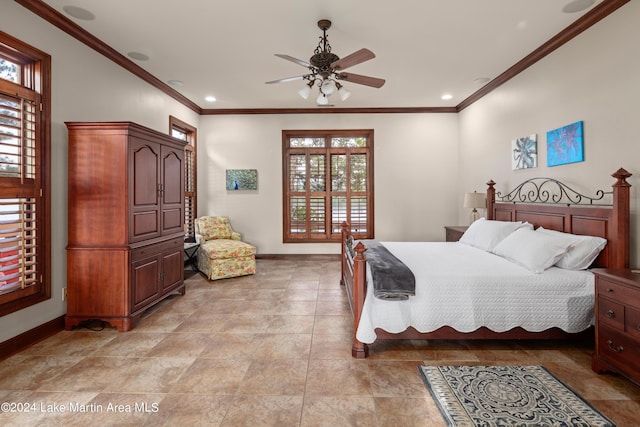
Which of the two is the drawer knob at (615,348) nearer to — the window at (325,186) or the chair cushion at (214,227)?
the window at (325,186)

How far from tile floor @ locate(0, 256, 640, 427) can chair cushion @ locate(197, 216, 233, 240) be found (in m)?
2.24

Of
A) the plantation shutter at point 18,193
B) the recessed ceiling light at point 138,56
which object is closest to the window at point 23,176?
the plantation shutter at point 18,193

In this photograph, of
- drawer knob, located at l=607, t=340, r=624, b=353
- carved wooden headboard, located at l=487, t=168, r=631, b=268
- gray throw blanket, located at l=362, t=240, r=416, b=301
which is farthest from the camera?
carved wooden headboard, located at l=487, t=168, r=631, b=268

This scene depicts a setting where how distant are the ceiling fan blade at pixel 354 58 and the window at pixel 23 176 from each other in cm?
263

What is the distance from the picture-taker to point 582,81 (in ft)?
10.2

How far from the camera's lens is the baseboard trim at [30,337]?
8.34ft

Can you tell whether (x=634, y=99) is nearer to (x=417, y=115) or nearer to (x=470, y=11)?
(x=470, y=11)

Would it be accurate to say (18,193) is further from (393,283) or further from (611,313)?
(611,313)

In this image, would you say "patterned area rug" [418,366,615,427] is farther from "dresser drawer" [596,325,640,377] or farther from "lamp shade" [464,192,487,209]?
"lamp shade" [464,192,487,209]

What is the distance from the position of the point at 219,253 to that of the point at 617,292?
448 centimetres

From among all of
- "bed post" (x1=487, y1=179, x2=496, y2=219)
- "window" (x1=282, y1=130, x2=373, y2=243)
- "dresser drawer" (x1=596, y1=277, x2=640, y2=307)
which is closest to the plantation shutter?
"window" (x1=282, y1=130, x2=373, y2=243)

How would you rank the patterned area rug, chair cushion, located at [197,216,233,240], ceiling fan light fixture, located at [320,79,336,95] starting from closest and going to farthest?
the patterned area rug
ceiling fan light fixture, located at [320,79,336,95]
chair cushion, located at [197,216,233,240]

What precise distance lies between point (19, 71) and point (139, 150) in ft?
3.49

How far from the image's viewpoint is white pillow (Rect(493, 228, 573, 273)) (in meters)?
2.71
